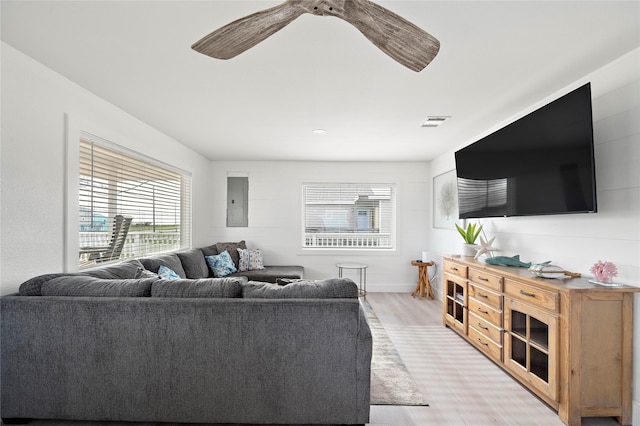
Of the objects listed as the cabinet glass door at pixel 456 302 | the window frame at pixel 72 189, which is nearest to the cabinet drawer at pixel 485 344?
the cabinet glass door at pixel 456 302

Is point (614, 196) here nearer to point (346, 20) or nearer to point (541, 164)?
point (541, 164)

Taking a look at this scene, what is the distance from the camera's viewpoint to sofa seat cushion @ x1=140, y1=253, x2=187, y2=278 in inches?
125

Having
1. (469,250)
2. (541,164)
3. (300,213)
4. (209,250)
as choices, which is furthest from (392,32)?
(300,213)

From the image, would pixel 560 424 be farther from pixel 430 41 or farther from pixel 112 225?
pixel 112 225

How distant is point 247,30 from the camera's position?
1.29 m

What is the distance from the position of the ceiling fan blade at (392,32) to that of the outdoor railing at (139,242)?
2.64 metres

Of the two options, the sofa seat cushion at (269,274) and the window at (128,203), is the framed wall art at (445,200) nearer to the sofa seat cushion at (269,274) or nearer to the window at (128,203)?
the sofa seat cushion at (269,274)

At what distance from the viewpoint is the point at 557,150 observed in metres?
2.32

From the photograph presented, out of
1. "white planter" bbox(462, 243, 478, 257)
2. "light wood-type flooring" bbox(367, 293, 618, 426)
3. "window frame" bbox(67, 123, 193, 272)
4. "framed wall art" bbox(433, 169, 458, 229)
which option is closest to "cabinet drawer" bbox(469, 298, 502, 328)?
"light wood-type flooring" bbox(367, 293, 618, 426)

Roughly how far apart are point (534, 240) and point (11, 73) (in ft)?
13.3

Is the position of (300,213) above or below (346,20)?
below

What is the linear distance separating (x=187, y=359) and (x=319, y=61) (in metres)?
1.97

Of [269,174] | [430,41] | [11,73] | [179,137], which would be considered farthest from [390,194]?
[11,73]

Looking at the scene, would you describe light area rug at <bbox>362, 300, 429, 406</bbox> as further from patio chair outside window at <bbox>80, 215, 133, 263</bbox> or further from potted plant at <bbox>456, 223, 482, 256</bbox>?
patio chair outside window at <bbox>80, 215, 133, 263</bbox>
